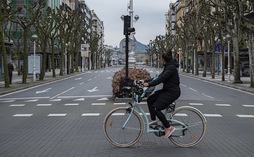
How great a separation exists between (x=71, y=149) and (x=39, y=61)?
34.0 metres

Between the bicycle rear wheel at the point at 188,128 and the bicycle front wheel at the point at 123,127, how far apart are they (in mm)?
693

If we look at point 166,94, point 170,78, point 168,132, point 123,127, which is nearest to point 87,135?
point 123,127

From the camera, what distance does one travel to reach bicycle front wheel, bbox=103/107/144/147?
8141 mm

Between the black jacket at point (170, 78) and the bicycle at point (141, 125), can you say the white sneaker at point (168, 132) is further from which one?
the black jacket at point (170, 78)

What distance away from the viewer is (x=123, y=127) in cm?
831

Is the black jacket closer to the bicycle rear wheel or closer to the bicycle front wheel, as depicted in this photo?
the bicycle rear wheel

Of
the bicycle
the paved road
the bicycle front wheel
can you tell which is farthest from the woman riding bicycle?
the paved road

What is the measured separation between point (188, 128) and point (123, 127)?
1272 millimetres

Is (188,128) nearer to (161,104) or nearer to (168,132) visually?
(168,132)

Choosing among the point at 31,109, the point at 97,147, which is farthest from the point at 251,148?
the point at 31,109

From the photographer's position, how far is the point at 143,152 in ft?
25.4

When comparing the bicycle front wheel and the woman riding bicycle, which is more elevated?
the woman riding bicycle

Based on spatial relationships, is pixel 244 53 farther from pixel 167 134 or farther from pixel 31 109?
pixel 167 134

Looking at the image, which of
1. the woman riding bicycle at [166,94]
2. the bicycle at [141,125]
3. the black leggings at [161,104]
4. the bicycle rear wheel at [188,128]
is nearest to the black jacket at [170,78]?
the woman riding bicycle at [166,94]
